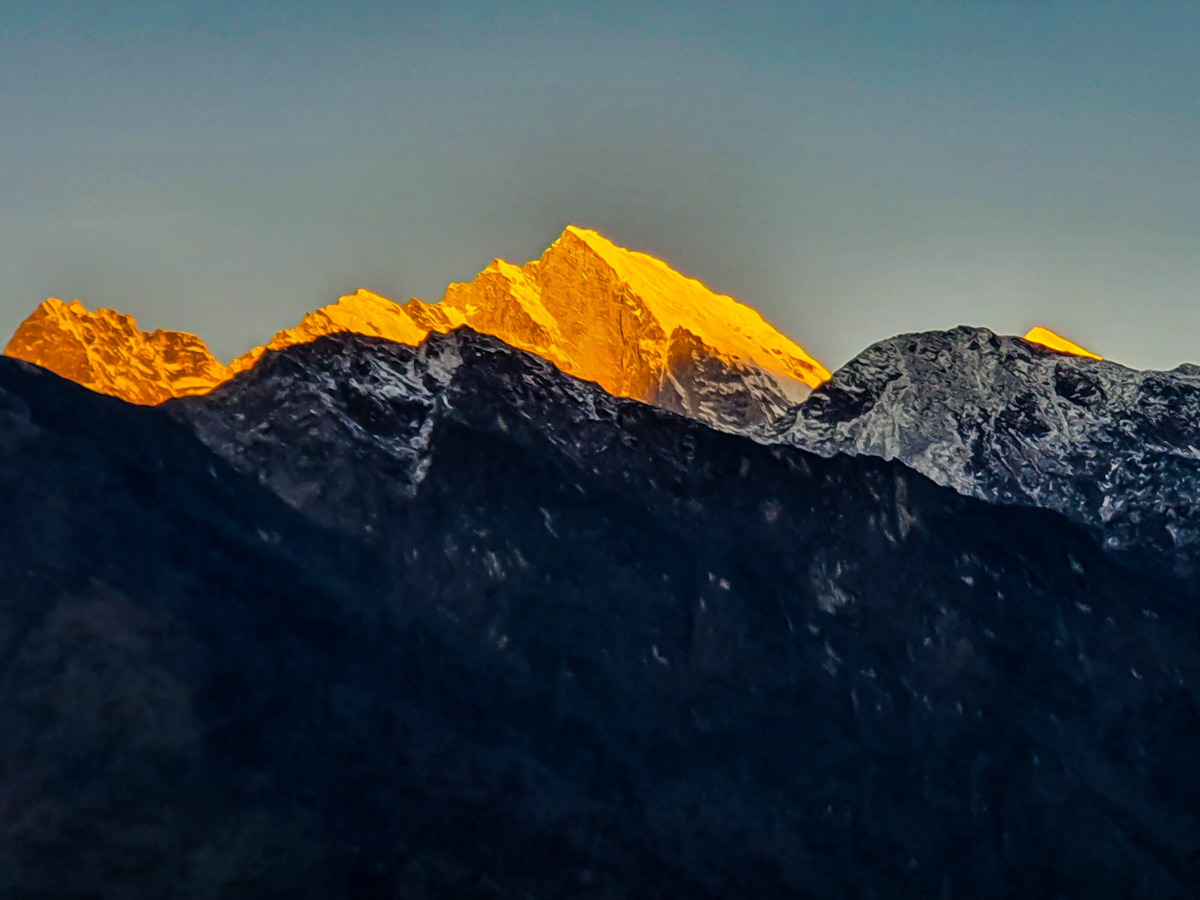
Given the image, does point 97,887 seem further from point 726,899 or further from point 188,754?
point 726,899

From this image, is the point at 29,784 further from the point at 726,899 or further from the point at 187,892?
the point at 726,899

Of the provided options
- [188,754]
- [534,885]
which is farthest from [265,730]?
[534,885]

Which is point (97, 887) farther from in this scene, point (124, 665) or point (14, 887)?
point (124, 665)

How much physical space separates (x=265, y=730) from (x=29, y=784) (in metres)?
27.2

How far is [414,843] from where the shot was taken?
194875 mm

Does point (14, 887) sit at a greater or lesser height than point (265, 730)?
lesser

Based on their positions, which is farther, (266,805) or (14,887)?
(266,805)

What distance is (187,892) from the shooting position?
182 m

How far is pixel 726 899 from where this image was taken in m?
200

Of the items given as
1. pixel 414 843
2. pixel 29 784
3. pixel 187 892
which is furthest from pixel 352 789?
pixel 29 784

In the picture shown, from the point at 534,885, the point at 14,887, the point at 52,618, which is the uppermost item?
the point at 52,618

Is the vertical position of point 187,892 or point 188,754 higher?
point 188,754

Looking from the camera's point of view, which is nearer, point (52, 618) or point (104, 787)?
point (104, 787)

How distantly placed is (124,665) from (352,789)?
30.1 meters
